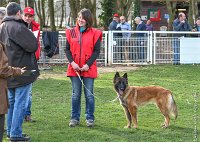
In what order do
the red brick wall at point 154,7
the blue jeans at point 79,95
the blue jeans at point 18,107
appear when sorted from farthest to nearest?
the red brick wall at point 154,7
the blue jeans at point 79,95
the blue jeans at point 18,107

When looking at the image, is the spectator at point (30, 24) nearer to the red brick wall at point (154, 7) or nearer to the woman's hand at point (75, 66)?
the woman's hand at point (75, 66)

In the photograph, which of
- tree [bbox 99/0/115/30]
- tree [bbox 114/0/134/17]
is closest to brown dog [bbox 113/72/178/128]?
tree [bbox 114/0/134/17]

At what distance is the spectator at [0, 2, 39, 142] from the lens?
22.4 ft

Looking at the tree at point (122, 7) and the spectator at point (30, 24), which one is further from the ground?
the tree at point (122, 7)

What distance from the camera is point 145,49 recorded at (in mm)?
18438

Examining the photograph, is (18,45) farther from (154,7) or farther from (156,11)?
(154,7)

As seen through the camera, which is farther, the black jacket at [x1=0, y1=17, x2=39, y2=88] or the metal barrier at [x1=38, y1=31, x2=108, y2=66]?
the metal barrier at [x1=38, y1=31, x2=108, y2=66]

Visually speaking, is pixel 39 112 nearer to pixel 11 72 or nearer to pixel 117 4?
pixel 11 72

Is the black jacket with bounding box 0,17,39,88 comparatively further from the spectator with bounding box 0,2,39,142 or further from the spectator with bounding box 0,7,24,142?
the spectator with bounding box 0,7,24,142

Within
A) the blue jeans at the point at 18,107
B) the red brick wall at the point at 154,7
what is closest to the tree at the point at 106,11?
the red brick wall at the point at 154,7

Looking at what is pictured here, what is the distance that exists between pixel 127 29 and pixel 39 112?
33.9 feet

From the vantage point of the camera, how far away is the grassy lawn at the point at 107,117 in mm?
7684

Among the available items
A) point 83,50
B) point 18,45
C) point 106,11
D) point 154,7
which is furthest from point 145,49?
point 154,7

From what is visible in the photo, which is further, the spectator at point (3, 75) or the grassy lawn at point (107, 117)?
the grassy lawn at point (107, 117)
